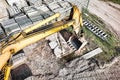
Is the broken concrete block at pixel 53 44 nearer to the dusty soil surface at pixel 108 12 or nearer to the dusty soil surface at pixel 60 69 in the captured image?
the dusty soil surface at pixel 60 69

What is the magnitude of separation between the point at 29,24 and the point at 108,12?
342 inches

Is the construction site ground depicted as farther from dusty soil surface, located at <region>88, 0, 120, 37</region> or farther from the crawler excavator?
dusty soil surface, located at <region>88, 0, 120, 37</region>

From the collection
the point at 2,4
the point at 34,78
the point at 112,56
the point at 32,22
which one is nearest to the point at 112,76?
A: the point at 112,56

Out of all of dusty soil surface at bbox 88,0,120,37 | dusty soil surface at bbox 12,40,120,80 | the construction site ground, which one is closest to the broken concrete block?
the construction site ground

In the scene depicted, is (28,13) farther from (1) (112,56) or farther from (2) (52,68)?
(1) (112,56)

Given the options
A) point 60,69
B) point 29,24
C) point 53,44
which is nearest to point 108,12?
point 53,44

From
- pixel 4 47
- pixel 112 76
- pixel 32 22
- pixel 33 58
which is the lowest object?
pixel 112 76

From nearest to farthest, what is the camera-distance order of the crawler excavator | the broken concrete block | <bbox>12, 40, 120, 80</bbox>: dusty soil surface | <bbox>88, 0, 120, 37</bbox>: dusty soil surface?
the crawler excavator, <bbox>12, 40, 120, 80</bbox>: dusty soil surface, the broken concrete block, <bbox>88, 0, 120, 37</bbox>: dusty soil surface

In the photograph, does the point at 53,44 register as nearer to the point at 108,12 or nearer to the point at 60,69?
the point at 60,69

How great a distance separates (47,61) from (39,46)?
1.60 meters

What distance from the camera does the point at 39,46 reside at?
701 inches

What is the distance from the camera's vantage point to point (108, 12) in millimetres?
22438

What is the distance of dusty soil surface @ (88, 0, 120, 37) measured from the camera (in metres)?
20.8

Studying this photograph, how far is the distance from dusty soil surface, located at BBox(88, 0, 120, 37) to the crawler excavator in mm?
4238
